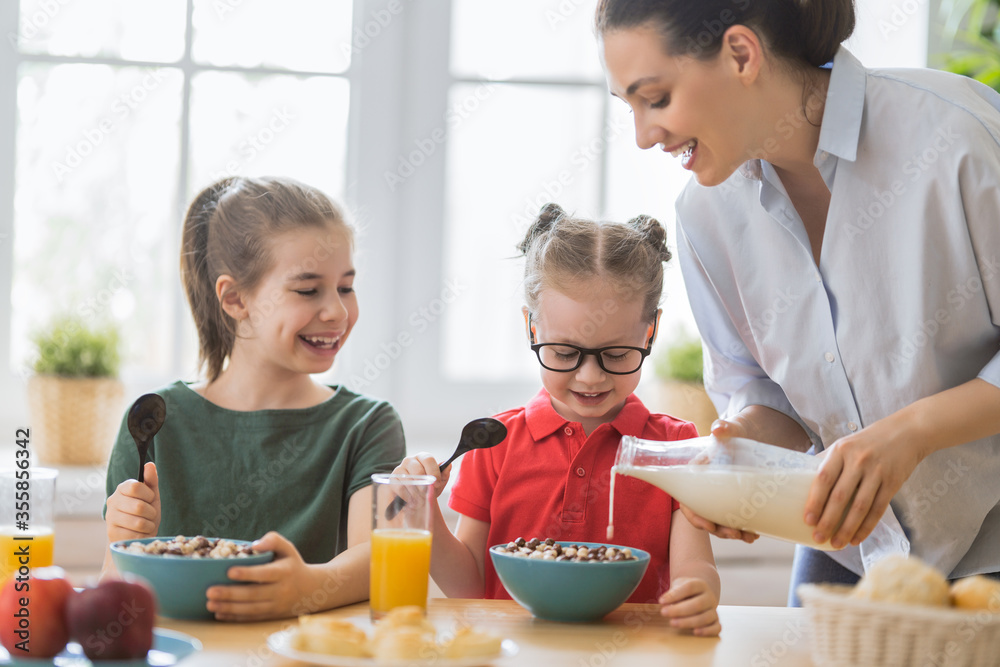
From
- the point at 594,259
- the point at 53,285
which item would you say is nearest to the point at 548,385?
the point at 594,259

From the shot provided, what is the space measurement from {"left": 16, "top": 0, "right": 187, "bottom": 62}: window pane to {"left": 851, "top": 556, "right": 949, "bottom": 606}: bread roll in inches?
97.2

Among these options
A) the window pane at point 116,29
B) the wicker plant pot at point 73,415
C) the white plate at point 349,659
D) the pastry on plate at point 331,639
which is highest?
the window pane at point 116,29

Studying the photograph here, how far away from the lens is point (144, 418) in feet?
4.39

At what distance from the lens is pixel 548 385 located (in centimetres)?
154

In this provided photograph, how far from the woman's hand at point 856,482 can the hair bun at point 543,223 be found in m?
0.75

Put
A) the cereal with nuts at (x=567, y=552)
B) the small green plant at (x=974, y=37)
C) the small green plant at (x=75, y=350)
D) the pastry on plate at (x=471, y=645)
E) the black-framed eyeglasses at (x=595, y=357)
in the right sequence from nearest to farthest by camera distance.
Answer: the pastry on plate at (x=471, y=645), the cereal with nuts at (x=567, y=552), the black-framed eyeglasses at (x=595, y=357), the small green plant at (x=75, y=350), the small green plant at (x=974, y=37)

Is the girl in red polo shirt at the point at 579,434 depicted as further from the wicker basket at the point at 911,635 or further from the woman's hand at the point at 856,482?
the wicker basket at the point at 911,635

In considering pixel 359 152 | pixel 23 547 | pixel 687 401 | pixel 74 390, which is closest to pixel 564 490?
pixel 23 547

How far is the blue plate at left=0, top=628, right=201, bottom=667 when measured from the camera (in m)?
0.89

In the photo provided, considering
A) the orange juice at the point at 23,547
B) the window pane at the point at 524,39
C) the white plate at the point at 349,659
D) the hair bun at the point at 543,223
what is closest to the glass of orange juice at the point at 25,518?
the orange juice at the point at 23,547

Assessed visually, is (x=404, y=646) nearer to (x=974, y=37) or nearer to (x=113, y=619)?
(x=113, y=619)

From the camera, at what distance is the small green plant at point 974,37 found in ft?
8.36

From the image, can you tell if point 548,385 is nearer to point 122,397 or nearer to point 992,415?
point 992,415

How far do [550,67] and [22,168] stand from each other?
1582 millimetres
